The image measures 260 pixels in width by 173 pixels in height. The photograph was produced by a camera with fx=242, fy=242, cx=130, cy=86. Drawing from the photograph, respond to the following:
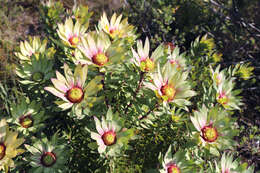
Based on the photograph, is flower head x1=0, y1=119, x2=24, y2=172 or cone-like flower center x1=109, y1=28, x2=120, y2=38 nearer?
flower head x1=0, y1=119, x2=24, y2=172

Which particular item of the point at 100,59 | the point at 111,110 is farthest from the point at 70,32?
the point at 111,110

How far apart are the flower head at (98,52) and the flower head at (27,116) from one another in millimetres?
508

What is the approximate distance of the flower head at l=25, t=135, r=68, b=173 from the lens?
1.61 metres

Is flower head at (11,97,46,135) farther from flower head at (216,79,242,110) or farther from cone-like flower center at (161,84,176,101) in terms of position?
flower head at (216,79,242,110)

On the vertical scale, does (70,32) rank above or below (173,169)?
above

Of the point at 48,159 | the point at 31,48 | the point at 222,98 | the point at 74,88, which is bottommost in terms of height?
the point at 48,159

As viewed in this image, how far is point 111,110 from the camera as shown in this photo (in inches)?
62.9

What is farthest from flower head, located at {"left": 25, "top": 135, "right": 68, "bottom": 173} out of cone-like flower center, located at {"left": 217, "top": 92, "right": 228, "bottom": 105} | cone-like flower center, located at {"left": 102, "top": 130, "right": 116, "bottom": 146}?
cone-like flower center, located at {"left": 217, "top": 92, "right": 228, "bottom": 105}

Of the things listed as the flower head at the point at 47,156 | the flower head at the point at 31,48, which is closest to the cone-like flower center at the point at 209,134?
the flower head at the point at 47,156

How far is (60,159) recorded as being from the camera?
5.44ft

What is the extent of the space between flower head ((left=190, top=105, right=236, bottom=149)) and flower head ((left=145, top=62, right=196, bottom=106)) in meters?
0.15

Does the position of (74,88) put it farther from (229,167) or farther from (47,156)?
(229,167)

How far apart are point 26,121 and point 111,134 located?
63 cm

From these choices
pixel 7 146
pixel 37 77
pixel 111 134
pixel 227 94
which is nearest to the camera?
pixel 7 146
